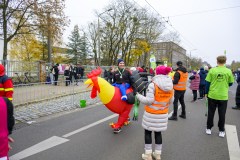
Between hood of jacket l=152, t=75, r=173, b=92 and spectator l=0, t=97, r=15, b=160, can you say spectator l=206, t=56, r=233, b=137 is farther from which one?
spectator l=0, t=97, r=15, b=160

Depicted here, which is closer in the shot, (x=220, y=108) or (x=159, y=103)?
(x=159, y=103)

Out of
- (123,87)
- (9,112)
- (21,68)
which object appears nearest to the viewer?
(9,112)

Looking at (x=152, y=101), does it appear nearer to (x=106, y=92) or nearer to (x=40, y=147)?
(x=106, y=92)

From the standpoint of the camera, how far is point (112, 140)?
398 cm

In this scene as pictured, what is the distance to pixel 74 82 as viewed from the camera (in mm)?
7723

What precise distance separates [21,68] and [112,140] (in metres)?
11.6

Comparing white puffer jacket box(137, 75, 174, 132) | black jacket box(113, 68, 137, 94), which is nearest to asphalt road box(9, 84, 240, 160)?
white puffer jacket box(137, 75, 174, 132)

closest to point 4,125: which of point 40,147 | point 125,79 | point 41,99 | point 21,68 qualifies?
point 40,147

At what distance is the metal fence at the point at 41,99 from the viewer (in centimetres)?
589

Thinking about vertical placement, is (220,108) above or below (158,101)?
below

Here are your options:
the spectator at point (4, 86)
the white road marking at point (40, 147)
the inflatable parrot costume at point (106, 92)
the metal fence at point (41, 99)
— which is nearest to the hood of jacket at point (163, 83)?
the inflatable parrot costume at point (106, 92)

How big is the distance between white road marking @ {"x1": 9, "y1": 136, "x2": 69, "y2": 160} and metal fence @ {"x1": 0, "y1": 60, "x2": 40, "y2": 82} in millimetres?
9476

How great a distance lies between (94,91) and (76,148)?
53.1 inches

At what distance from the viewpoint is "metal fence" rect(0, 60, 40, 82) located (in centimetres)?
1144
